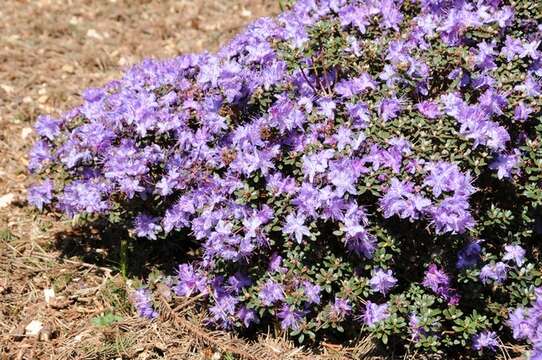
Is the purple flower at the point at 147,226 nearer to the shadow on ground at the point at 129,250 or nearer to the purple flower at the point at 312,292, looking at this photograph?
the shadow on ground at the point at 129,250

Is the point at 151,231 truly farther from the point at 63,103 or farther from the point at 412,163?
the point at 63,103

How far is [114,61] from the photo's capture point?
4965 mm

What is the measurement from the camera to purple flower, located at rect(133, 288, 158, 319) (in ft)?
10.4

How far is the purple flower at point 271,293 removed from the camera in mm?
2877

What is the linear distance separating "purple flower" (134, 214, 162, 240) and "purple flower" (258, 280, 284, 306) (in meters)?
0.57

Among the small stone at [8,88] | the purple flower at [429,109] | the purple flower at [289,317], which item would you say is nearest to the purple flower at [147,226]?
the purple flower at [289,317]

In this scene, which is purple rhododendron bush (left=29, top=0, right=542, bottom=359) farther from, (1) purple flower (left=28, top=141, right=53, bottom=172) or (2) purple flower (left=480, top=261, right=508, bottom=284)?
(1) purple flower (left=28, top=141, right=53, bottom=172)

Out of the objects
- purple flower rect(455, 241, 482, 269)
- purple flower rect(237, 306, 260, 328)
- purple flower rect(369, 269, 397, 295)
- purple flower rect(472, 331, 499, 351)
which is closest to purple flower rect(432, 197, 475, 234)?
purple flower rect(455, 241, 482, 269)

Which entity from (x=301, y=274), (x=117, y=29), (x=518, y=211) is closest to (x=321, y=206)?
(x=301, y=274)

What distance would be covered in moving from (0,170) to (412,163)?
2.38 metres

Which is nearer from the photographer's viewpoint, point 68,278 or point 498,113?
point 498,113

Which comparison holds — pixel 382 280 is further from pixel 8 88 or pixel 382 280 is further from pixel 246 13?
pixel 246 13

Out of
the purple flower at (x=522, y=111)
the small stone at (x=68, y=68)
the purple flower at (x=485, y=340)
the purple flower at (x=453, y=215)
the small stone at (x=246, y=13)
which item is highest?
Answer: the purple flower at (x=522, y=111)

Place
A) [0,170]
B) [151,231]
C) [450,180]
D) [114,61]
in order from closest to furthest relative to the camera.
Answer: [450,180] → [151,231] → [0,170] → [114,61]
